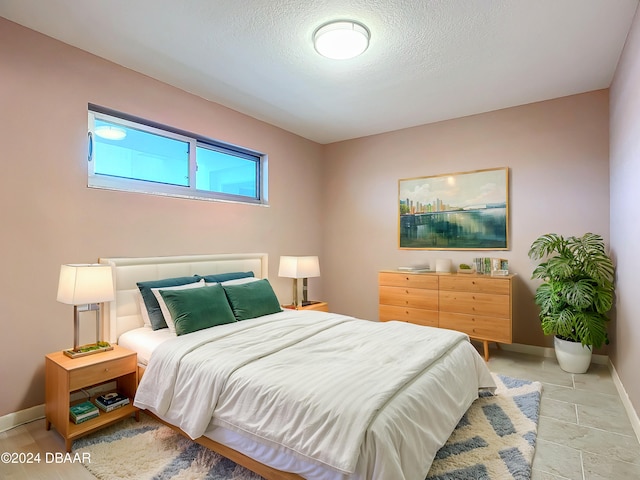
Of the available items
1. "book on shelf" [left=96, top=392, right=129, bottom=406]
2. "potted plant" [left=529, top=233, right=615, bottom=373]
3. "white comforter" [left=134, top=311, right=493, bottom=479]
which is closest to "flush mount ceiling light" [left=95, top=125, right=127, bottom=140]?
"white comforter" [left=134, top=311, right=493, bottom=479]

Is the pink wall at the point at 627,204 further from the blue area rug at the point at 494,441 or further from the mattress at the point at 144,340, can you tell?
the mattress at the point at 144,340

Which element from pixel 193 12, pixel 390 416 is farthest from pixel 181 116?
pixel 390 416

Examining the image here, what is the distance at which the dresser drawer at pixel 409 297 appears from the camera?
3.85 metres

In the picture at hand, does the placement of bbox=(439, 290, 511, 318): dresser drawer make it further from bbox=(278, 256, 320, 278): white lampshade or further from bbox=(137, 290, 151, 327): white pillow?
bbox=(137, 290, 151, 327): white pillow

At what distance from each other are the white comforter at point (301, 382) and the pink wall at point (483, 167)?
1.94 m

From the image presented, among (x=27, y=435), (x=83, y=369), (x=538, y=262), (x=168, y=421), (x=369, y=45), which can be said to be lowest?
(x=27, y=435)

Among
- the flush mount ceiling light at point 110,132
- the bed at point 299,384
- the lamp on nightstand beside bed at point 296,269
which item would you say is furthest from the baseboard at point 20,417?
the lamp on nightstand beside bed at point 296,269

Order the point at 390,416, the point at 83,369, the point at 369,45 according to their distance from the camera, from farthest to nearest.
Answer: the point at 369,45 → the point at 83,369 → the point at 390,416

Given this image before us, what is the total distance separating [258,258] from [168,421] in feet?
6.97

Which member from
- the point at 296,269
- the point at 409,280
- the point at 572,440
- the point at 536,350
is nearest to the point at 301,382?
the point at 572,440

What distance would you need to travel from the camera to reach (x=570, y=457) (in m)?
1.97

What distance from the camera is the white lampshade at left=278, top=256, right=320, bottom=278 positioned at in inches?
158

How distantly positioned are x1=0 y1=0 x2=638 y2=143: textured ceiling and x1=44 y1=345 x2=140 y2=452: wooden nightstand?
222 cm

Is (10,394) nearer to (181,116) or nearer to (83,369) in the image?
(83,369)
